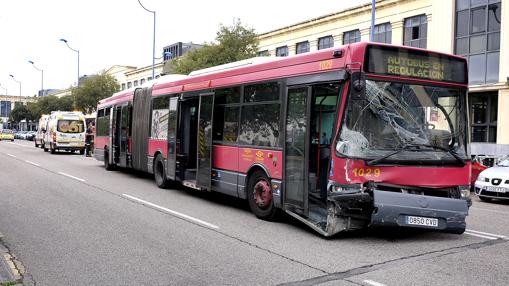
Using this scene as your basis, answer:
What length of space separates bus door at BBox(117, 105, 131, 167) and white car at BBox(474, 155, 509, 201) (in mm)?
11151

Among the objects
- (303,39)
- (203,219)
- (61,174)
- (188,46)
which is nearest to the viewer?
(203,219)

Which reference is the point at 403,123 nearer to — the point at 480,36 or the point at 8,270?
the point at 8,270

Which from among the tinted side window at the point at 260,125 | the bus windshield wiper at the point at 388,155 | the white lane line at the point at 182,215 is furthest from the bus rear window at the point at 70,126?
the bus windshield wiper at the point at 388,155

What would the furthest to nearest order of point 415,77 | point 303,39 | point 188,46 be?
point 188,46 → point 303,39 → point 415,77

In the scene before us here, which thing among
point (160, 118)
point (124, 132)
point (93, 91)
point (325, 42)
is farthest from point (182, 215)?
point (93, 91)

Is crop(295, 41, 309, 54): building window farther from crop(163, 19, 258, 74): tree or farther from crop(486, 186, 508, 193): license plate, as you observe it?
crop(486, 186, 508, 193): license plate

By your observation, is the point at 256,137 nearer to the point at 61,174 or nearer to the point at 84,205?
the point at 84,205

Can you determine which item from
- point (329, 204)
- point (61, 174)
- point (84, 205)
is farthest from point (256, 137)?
point (61, 174)

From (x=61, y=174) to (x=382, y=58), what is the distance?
1361 cm

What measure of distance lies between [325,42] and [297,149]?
31156 millimetres

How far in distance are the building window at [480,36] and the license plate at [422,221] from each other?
2185 cm

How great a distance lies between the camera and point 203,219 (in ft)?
30.8

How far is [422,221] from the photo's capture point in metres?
7.40

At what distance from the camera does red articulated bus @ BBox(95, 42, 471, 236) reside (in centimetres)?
737
